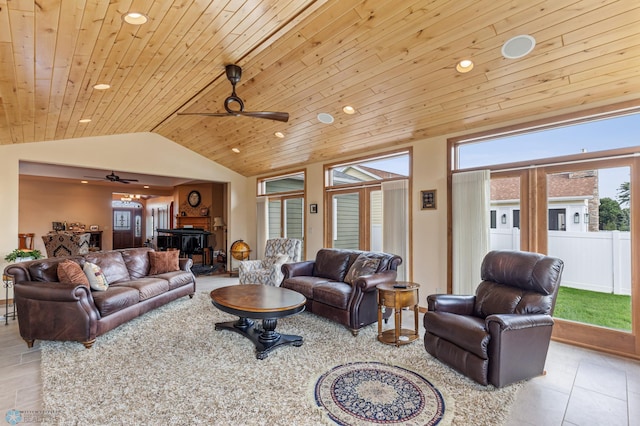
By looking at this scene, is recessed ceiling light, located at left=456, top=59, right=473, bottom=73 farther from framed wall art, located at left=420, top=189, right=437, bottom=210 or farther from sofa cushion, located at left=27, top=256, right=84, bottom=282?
sofa cushion, located at left=27, top=256, right=84, bottom=282

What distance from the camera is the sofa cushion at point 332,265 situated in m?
4.81

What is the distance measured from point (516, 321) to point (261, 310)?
2260 mm

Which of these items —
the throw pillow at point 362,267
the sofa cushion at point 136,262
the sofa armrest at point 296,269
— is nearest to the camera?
the throw pillow at point 362,267

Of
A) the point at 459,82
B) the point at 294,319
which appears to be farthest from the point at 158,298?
the point at 459,82

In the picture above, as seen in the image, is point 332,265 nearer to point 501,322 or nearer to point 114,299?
point 501,322

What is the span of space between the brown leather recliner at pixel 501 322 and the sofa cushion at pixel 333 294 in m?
1.03

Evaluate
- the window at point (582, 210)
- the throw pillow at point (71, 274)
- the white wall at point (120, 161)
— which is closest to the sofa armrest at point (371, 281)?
the window at point (582, 210)

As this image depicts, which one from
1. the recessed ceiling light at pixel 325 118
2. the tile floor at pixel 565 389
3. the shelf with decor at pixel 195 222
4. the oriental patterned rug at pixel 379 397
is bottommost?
the tile floor at pixel 565 389

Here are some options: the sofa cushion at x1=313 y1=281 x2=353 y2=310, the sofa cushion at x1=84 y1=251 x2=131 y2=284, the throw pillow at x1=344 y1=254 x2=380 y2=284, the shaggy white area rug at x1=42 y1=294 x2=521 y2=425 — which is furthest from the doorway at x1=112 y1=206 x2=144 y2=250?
the throw pillow at x1=344 y1=254 x2=380 y2=284

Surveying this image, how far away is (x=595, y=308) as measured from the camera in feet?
11.4

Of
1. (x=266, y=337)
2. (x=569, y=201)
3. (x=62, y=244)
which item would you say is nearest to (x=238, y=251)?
(x=62, y=244)

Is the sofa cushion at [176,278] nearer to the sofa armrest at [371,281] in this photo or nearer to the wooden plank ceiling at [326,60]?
the wooden plank ceiling at [326,60]

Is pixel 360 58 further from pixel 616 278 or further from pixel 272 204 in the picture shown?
pixel 272 204

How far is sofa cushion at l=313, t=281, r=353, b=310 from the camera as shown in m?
3.89
